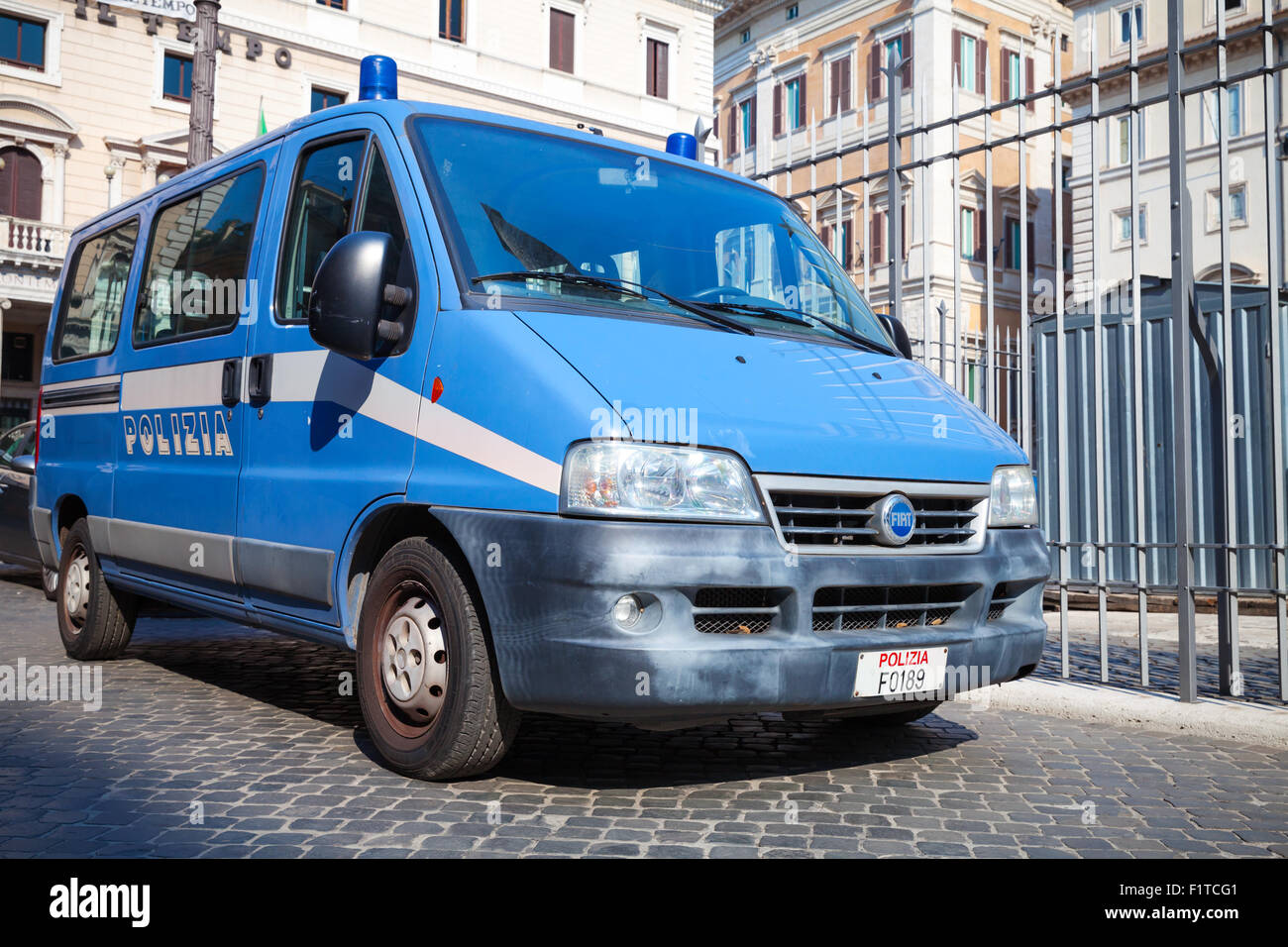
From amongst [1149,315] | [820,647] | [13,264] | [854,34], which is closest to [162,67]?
[13,264]

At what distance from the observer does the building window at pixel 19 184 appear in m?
26.0

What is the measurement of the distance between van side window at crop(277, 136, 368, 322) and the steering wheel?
1.38 metres

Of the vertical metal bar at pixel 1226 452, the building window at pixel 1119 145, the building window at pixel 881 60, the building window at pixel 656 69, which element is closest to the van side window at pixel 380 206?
the vertical metal bar at pixel 1226 452

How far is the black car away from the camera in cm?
1058

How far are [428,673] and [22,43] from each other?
87.9 ft

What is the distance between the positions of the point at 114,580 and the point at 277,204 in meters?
2.44

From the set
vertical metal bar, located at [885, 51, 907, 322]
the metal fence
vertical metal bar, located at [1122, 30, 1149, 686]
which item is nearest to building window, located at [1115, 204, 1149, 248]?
the metal fence

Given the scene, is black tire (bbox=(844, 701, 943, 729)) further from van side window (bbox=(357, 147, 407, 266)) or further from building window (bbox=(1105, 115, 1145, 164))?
building window (bbox=(1105, 115, 1145, 164))

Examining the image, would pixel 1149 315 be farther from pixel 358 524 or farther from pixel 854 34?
pixel 854 34

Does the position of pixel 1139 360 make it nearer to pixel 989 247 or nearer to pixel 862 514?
pixel 989 247

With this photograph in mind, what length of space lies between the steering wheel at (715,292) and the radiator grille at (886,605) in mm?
1301

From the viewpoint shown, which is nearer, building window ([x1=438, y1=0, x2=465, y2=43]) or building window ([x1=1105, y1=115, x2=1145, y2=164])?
building window ([x1=1105, y1=115, x2=1145, y2=164])

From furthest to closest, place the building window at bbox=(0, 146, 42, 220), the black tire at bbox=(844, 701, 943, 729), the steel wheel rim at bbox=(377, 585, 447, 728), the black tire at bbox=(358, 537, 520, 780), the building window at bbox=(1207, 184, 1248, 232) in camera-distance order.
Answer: the building window at bbox=(1207, 184, 1248, 232) < the building window at bbox=(0, 146, 42, 220) < the black tire at bbox=(844, 701, 943, 729) < the steel wheel rim at bbox=(377, 585, 447, 728) < the black tire at bbox=(358, 537, 520, 780)
